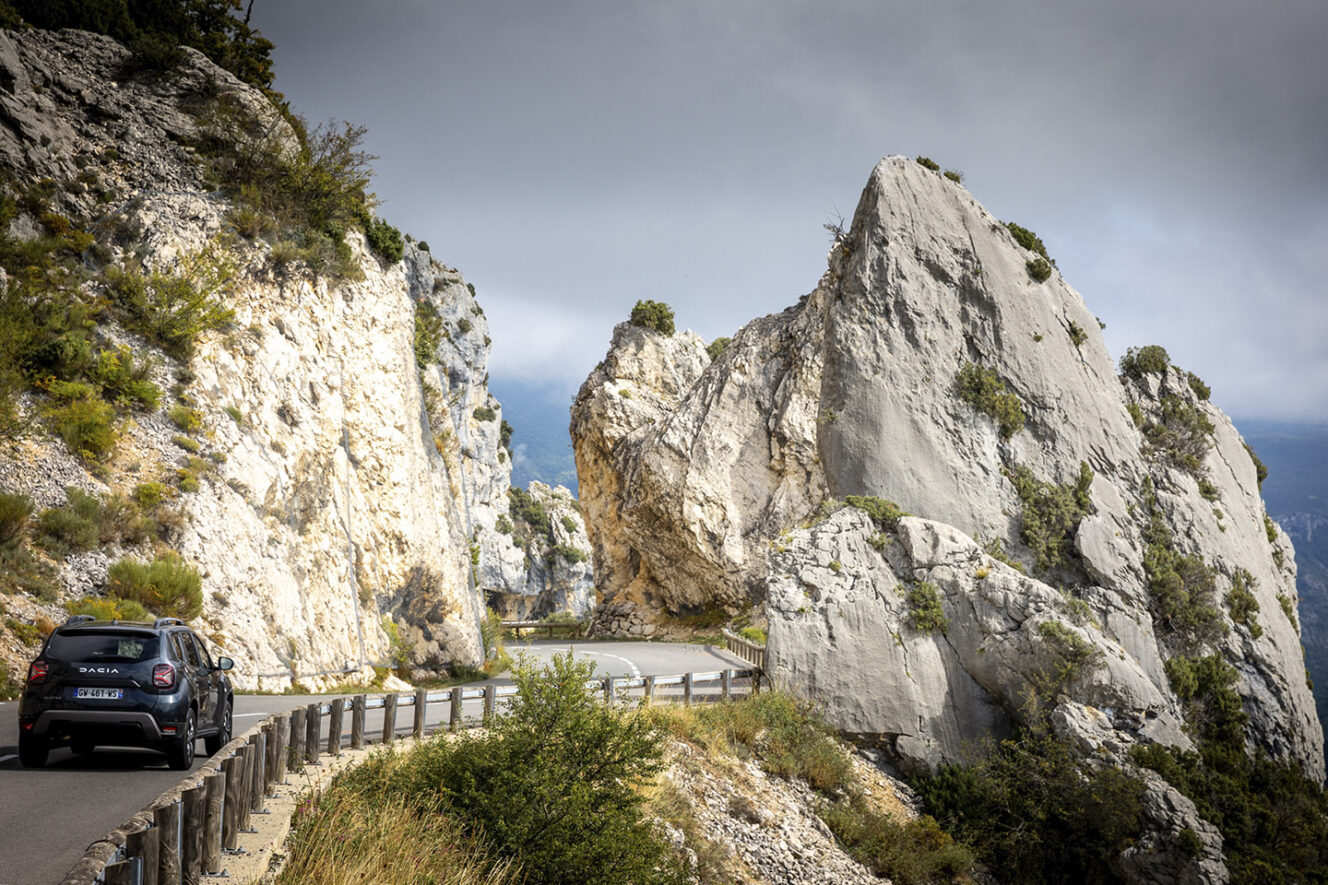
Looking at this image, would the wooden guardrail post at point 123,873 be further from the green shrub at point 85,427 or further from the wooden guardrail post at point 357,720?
the green shrub at point 85,427

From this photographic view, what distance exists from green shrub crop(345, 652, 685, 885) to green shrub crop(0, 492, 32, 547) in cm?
973

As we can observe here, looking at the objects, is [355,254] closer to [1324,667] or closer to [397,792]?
[397,792]

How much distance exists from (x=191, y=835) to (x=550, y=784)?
4509mm

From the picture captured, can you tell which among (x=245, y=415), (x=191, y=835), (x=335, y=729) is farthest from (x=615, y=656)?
(x=191, y=835)

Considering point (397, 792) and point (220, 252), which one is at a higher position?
point (220, 252)

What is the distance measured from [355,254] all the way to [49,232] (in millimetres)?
8083

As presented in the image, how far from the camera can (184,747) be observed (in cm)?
942

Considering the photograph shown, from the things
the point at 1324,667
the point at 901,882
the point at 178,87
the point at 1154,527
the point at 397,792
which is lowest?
the point at 1324,667

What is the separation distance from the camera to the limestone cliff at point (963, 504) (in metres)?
19.3

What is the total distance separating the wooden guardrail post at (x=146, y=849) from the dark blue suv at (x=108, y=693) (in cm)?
507

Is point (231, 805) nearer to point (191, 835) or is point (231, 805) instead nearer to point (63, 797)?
point (191, 835)

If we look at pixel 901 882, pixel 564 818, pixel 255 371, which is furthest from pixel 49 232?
pixel 901 882

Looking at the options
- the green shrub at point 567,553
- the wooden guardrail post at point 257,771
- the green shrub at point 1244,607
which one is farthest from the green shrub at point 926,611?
the green shrub at point 567,553

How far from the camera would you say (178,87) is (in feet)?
89.2
